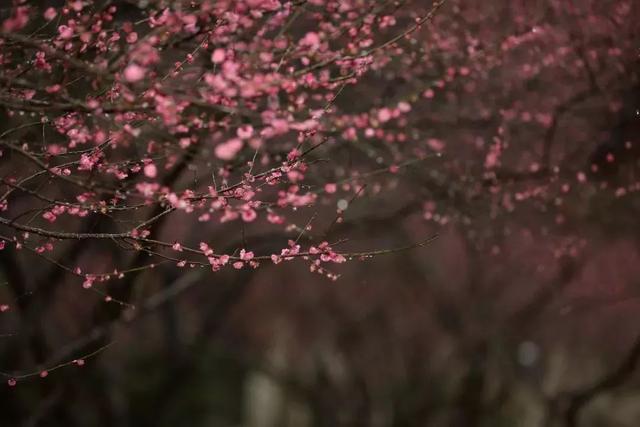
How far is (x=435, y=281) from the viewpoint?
14.4 meters

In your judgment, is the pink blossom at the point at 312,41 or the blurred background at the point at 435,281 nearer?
the pink blossom at the point at 312,41

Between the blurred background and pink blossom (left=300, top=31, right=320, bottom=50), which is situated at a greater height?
pink blossom (left=300, top=31, right=320, bottom=50)

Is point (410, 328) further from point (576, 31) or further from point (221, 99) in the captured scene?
point (221, 99)

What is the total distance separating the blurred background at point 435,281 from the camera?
9305 mm

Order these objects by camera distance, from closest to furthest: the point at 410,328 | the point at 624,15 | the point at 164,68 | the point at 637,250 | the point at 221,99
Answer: the point at 221,99 < the point at 164,68 < the point at 624,15 < the point at 637,250 < the point at 410,328

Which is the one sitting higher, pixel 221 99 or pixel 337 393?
pixel 221 99

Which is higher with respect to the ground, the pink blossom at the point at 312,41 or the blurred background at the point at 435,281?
the pink blossom at the point at 312,41

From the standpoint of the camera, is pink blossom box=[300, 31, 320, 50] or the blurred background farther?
the blurred background

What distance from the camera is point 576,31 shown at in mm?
9305

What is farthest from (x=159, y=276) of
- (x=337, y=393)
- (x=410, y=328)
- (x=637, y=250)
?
(x=637, y=250)

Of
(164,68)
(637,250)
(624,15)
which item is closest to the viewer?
(164,68)

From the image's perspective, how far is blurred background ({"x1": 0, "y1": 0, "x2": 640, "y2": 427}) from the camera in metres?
9.30

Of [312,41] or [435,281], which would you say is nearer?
[312,41]

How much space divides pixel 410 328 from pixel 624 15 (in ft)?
30.1
